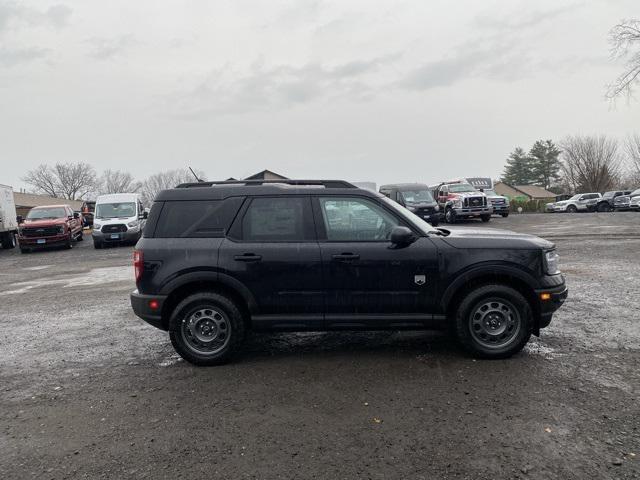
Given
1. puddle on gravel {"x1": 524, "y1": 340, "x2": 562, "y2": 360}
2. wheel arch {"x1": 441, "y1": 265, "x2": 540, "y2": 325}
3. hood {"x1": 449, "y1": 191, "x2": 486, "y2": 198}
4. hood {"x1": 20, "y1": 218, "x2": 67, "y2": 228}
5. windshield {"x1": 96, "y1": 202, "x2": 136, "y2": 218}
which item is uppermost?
windshield {"x1": 96, "y1": 202, "x2": 136, "y2": 218}

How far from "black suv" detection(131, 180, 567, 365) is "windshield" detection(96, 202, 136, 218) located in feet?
55.5

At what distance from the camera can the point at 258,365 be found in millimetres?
4965

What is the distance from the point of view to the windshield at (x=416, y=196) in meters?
22.7

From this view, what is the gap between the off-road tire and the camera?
883 inches

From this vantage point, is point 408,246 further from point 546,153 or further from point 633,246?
point 546,153

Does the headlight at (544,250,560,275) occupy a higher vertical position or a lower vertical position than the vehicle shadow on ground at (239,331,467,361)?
higher

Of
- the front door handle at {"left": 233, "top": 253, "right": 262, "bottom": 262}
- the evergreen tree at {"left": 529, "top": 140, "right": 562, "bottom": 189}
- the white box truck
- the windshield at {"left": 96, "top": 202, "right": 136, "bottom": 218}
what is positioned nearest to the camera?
the front door handle at {"left": 233, "top": 253, "right": 262, "bottom": 262}

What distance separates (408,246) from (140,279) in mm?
2812

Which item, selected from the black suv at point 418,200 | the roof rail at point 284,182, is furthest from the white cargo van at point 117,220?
→ the roof rail at point 284,182

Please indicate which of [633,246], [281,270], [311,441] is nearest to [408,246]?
[281,270]

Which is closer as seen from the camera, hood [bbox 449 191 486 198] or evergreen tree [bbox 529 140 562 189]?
hood [bbox 449 191 486 198]

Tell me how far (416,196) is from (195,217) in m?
18.9

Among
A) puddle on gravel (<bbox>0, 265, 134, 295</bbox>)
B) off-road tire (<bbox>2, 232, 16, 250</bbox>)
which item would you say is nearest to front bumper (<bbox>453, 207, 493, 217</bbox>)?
puddle on gravel (<bbox>0, 265, 134, 295</bbox>)

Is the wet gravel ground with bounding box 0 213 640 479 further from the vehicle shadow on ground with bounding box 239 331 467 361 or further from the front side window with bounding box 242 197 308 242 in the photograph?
the front side window with bounding box 242 197 308 242
